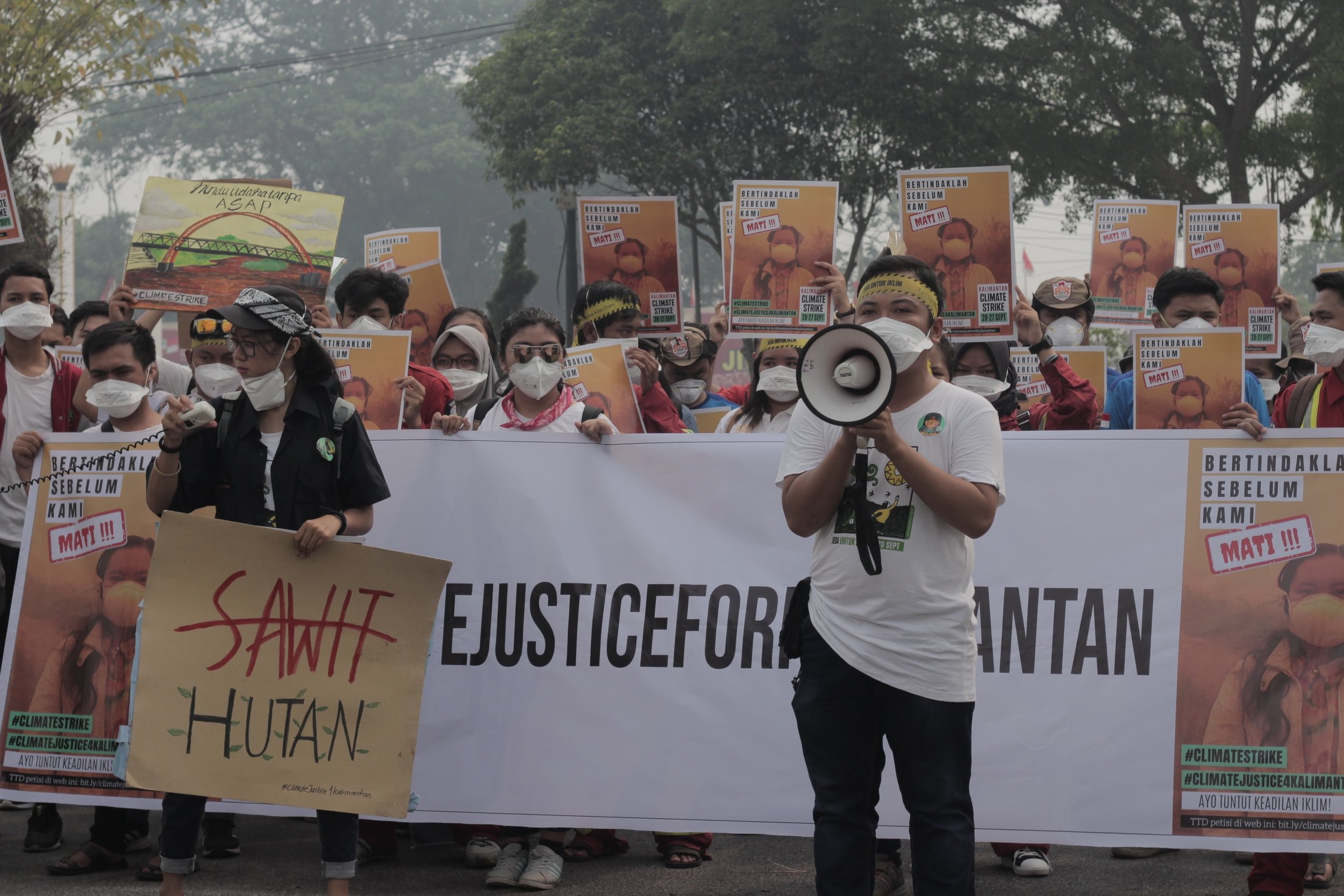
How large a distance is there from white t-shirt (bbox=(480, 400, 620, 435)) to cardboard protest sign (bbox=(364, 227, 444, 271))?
196 cm

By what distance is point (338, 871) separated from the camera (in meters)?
4.12

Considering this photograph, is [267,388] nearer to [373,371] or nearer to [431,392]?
[373,371]

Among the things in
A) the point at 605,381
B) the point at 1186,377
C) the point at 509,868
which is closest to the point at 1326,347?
the point at 1186,377

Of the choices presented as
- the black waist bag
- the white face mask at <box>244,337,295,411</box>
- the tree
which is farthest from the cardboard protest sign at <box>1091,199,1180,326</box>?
the tree

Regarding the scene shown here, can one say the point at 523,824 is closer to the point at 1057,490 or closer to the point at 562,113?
the point at 1057,490

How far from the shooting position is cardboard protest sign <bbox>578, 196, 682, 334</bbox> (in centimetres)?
643

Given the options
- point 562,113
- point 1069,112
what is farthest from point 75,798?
point 562,113

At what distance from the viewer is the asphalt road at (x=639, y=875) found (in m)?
4.82

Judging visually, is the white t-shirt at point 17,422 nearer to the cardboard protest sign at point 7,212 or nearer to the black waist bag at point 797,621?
the cardboard protest sign at point 7,212

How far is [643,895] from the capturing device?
478cm

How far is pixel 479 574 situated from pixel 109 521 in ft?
4.48

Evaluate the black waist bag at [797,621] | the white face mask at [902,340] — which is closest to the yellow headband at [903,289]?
the white face mask at [902,340]

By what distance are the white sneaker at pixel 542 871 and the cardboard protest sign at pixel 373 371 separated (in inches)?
65.2

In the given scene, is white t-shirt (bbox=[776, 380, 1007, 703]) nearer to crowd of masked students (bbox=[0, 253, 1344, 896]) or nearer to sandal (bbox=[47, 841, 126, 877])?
crowd of masked students (bbox=[0, 253, 1344, 896])
